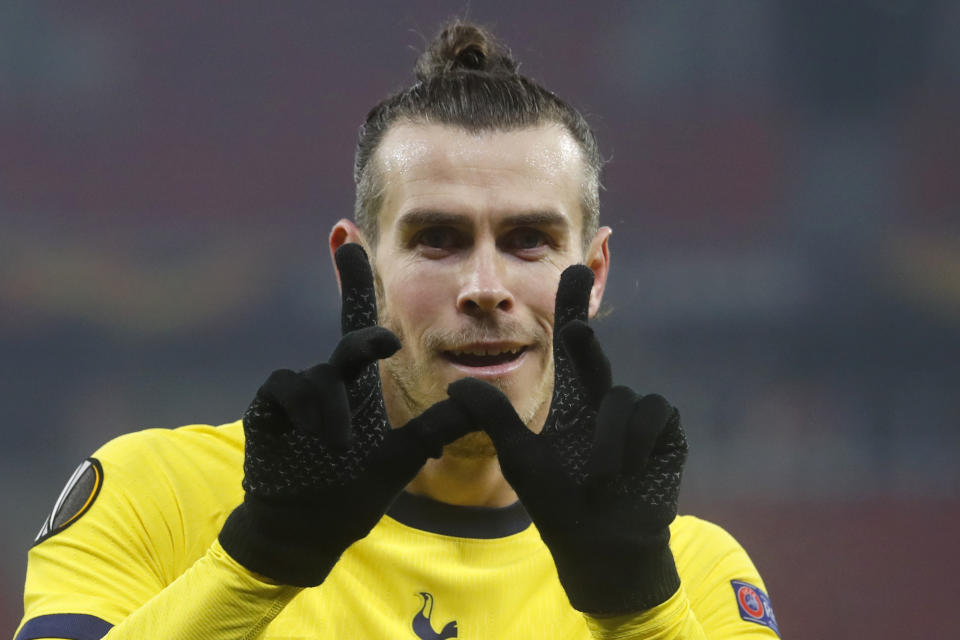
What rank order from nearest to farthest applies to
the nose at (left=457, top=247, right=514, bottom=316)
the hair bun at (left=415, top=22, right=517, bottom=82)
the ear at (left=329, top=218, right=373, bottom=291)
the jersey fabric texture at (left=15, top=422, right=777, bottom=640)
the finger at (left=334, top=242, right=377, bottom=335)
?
the finger at (left=334, top=242, right=377, bottom=335) < the jersey fabric texture at (left=15, top=422, right=777, bottom=640) < the nose at (left=457, top=247, right=514, bottom=316) < the ear at (left=329, top=218, right=373, bottom=291) < the hair bun at (left=415, top=22, right=517, bottom=82)

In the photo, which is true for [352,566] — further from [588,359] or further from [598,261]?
[598,261]

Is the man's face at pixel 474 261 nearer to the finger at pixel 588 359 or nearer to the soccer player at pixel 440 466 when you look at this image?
the soccer player at pixel 440 466

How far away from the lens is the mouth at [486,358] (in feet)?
5.72

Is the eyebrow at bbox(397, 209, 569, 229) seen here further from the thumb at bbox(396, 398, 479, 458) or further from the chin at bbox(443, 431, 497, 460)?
the thumb at bbox(396, 398, 479, 458)

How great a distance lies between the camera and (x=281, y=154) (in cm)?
492

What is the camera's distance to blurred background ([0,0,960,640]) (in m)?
4.52

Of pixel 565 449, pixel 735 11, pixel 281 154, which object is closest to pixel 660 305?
pixel 735 11

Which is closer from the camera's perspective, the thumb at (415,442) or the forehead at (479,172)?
the thumb at (415,442)

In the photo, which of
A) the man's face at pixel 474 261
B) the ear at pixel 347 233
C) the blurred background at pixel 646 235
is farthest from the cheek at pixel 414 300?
the blurred background at pixel 646 235

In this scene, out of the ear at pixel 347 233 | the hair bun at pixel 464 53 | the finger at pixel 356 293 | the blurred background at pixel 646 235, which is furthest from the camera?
the blurred background at pixel 646 235

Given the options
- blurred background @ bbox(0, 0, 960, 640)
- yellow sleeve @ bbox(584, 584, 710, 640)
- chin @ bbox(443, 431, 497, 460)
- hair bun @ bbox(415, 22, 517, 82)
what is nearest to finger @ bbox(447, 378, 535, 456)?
yellow sleeve @ bbox(584, 584, 710, 640)

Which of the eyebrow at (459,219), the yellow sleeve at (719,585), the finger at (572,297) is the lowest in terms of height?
the yellow sleeve at (719,585)

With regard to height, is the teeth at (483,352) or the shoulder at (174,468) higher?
the teeth at (483,352)

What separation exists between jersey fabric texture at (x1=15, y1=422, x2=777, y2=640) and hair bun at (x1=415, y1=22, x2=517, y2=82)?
83 cm
